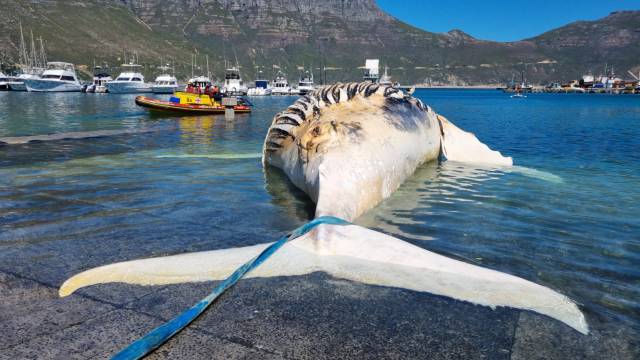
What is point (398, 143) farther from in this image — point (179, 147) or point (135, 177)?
point (179, 147)

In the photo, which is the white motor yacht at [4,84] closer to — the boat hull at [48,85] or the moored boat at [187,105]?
the boat hull at [48,85]

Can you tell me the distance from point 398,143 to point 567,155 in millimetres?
12305

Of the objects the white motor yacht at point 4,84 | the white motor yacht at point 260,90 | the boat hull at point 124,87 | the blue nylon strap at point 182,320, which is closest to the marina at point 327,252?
the blue nylon strap at point 182,320

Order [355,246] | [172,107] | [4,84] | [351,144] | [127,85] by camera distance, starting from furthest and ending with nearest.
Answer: [127,85]
[4,84]
[172,107]
[351,144]
[355,246]

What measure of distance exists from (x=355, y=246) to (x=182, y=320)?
1.91m

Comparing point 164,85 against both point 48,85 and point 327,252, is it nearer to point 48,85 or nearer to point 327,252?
point 48,85

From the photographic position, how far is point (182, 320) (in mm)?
3426

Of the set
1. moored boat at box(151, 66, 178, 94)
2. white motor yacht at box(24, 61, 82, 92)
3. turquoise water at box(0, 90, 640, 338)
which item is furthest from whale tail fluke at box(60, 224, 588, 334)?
moored boat at box(151, 66, 178, 94)

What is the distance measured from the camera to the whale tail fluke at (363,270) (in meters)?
3.92

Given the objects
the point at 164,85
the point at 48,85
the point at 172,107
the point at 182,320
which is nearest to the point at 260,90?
the point at 164,85

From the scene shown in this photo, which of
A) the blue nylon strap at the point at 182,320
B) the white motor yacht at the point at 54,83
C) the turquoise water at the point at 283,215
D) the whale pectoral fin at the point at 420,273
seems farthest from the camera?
the white motor yacht at the point at 54,83

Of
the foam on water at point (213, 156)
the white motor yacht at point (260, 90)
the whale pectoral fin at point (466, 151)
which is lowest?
the foam on water at point (213, 156)

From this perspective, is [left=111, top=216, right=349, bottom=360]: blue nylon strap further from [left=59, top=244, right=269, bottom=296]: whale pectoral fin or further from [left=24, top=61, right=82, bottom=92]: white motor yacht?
[left=24, top=61, right=82, bottom=92]: white motor yacht

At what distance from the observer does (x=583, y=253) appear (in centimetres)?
577
